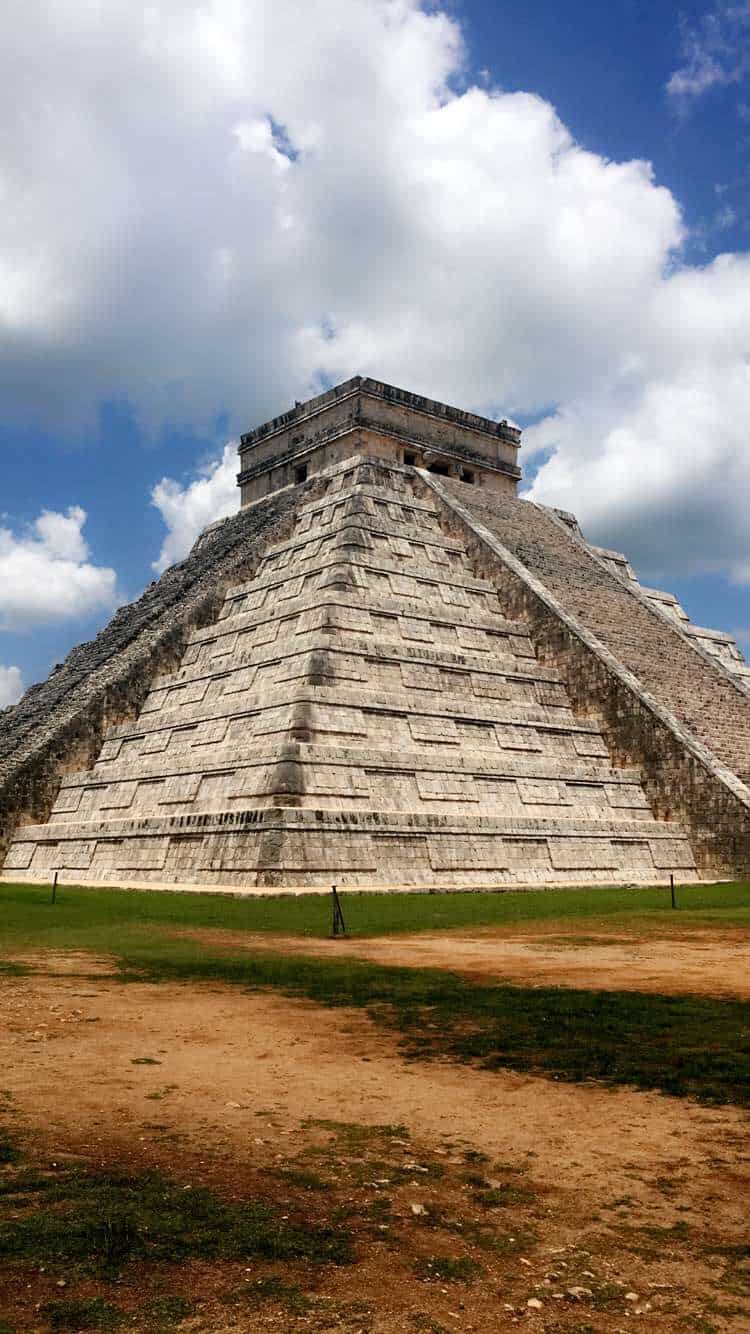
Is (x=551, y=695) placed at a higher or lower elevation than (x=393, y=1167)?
higher

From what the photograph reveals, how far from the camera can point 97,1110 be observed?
515 cm

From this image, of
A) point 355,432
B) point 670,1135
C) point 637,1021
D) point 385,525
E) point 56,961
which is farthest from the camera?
point 355,432

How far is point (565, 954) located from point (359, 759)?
8684mm

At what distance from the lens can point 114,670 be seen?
1081 inches

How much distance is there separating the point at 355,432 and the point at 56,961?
78.2 ft

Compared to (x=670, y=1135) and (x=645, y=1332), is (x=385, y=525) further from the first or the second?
(x=645, y=1332)

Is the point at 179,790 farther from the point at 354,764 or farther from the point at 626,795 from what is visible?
the point at 626,795

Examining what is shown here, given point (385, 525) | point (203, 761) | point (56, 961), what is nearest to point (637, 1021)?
point (56, 961)

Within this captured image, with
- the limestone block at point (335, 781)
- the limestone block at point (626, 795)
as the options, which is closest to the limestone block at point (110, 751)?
the limestone block at point (335, 781)

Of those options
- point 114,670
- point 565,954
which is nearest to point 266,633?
point 114,670

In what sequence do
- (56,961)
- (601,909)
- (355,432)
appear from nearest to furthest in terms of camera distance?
1. (56,961)
2. (601,909)
3. (355,432)

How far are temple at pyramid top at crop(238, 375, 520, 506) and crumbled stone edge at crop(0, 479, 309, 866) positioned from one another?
147 centimetres

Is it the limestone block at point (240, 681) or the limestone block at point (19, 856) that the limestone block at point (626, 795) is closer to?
the limestone block at point (240, 681)

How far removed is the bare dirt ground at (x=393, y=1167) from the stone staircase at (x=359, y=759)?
10.5 m
